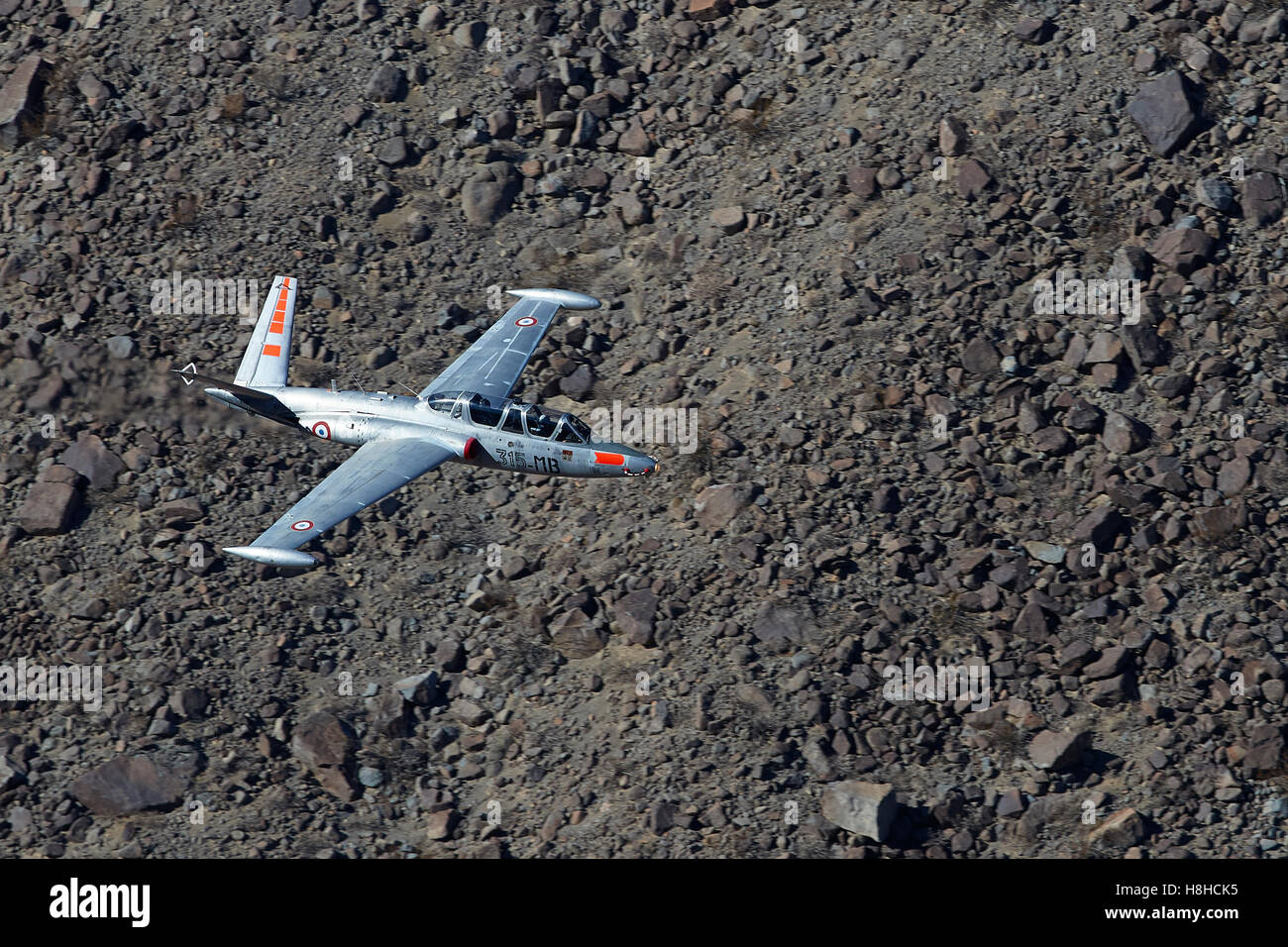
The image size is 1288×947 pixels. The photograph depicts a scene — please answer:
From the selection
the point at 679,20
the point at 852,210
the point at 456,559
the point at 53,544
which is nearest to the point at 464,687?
the point at 456,559

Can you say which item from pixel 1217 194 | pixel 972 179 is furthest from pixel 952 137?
pixel 1217 194

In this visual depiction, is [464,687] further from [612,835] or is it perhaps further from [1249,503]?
[1249,503]

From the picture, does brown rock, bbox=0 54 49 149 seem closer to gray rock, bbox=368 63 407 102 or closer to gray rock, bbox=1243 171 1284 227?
gray rock, bbox=368 63 407 102

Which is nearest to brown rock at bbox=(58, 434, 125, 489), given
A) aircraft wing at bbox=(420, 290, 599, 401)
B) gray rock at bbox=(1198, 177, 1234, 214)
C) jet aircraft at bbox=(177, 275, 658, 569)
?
jet aircraft at bbox=(177, 275, 658, 569)

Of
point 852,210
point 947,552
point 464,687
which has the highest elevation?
point 852,210

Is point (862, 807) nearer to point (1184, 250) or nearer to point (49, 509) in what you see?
point (1184, 250)
